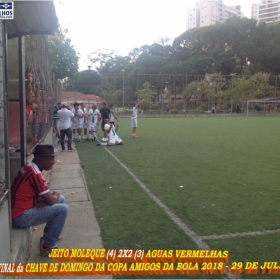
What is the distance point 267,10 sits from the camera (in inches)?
5969

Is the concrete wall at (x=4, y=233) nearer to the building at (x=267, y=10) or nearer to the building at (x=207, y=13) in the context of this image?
the building at (x=207, y=13)

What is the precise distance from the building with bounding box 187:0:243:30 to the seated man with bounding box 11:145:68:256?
143 m

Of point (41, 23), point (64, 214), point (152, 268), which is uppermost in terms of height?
point (41, 23)

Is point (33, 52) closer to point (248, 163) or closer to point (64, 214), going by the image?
point (64, 214)

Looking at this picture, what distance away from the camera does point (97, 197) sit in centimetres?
648

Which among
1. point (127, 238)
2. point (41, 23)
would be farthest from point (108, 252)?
point (41, 23)

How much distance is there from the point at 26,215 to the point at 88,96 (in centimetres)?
4514

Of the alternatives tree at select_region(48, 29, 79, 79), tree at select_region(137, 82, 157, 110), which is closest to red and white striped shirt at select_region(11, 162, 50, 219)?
tree at select_region(48, 29, 79, 79)

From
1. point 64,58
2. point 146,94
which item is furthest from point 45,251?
point 146,94

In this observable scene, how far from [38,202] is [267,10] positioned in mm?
166383

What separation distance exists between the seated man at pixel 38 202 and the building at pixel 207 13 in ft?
468

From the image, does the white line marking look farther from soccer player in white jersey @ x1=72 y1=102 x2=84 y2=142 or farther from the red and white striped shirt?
soccer player in white jersey @ x1=72 y1=102 x2=84 y2=142

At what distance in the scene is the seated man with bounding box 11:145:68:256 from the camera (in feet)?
12.8

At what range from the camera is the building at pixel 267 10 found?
14788cm
